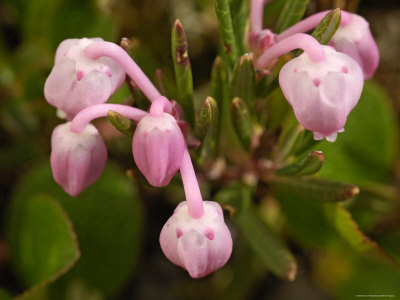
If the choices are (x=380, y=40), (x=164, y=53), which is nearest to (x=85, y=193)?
(x=164, y=53)

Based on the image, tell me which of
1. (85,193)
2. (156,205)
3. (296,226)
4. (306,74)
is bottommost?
(156,205)

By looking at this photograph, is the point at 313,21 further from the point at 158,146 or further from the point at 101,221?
the point at 101,221

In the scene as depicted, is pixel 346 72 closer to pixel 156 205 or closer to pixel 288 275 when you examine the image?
pixel 288 275

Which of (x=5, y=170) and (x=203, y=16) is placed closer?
(x=5, y=170)

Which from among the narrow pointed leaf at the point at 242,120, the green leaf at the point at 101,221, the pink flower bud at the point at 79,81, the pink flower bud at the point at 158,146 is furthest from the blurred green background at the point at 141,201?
the pink flower bud at the point at 158,146

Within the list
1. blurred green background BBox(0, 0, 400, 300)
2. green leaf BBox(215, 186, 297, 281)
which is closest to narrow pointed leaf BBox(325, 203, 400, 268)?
blurred green background BBox(0, 0, 400, 300)

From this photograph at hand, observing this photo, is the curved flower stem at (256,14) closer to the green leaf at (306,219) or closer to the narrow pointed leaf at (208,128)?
the narrow pointed leaf at (208,128)

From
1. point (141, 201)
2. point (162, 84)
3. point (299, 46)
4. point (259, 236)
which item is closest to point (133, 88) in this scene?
point (162, 84)
